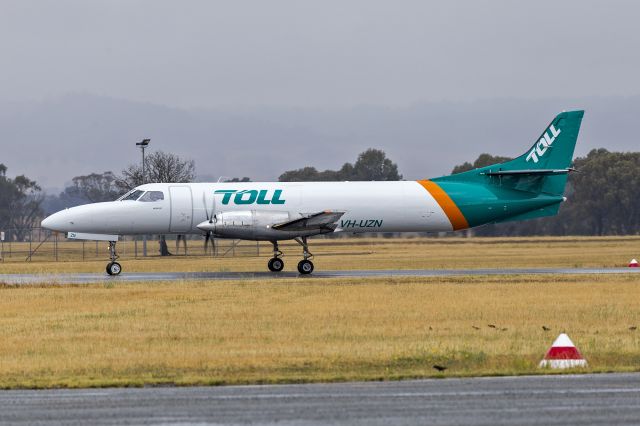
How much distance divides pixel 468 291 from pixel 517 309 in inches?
227

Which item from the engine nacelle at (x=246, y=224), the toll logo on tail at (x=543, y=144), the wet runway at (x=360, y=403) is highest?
the toll logo on tail at (x=543, y=144)

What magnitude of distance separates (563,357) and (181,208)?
95.3 ft

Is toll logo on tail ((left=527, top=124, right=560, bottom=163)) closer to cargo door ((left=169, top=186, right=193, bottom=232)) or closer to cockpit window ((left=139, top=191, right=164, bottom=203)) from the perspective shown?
cargo door ((left=169, top=186, right=193, bottom=232))

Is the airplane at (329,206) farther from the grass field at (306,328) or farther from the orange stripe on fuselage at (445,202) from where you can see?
the grass field at (306,328)

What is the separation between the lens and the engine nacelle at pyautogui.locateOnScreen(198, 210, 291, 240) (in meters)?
43.5

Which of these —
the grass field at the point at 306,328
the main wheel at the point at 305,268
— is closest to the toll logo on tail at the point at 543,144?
the grass field at the point at 306,328

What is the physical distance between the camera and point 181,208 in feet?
147

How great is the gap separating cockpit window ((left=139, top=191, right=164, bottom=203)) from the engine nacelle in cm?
226

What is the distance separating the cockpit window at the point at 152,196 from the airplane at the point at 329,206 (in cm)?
→ 4

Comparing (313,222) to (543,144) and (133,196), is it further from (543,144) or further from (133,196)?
(543,144)

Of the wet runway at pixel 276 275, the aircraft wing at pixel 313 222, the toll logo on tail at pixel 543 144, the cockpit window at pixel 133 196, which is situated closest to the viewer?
the wet runway at pixel 276 275

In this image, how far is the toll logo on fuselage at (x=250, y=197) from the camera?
4450 centimetres

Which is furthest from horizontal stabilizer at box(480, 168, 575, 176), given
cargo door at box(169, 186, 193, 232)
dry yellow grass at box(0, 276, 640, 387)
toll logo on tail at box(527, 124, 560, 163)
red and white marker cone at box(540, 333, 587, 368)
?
red and white marker cone at box(540, 333, 587, 368)

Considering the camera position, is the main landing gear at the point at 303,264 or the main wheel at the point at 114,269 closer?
the main landing gear at the point at 303,264
